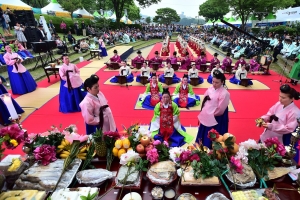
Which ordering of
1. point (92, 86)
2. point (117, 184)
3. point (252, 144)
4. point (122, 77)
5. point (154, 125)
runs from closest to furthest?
point (117, 184) < point (252, 144) < point (92, 86) < point (154, 125) < point (122, 77)

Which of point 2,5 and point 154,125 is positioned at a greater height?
point 2,5

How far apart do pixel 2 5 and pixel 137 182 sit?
67.7ft

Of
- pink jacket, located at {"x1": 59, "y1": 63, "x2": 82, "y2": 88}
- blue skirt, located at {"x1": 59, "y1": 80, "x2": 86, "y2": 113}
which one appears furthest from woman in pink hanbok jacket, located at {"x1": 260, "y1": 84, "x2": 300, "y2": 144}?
blue skirt, located at {"x1": 59, "y1": 80, "x2": 86, "y2": 113}

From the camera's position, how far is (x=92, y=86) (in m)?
3.21

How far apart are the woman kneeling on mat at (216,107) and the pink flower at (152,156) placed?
6.11 feet

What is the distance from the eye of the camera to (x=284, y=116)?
3.11m

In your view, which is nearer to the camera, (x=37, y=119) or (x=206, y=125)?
(x=206, y=125)

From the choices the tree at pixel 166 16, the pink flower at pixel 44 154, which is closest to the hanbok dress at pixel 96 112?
the pink flower at pixel 44 154

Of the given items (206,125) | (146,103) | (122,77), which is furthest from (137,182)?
(122,77)

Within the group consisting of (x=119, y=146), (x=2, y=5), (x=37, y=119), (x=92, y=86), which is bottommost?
(x=37, y=119)

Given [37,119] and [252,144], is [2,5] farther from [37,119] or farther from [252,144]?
[252,144]

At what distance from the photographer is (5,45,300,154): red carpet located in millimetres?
5484

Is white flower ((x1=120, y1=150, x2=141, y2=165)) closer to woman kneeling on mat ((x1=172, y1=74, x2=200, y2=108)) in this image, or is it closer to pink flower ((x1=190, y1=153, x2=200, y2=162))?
pink flower ((x1=190, y1=153, x2=200, y2=162))

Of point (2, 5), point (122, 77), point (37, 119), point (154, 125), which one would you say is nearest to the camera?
point (154, 125)
